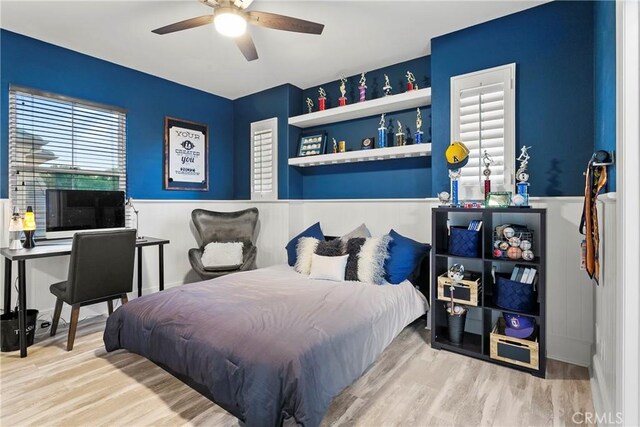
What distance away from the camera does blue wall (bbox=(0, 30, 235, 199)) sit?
9.63ft

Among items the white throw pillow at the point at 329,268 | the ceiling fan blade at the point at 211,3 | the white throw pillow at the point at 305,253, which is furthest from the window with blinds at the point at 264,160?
the ceiling fan blade at the point at 211,3

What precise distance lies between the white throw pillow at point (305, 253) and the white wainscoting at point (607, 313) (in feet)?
7.15

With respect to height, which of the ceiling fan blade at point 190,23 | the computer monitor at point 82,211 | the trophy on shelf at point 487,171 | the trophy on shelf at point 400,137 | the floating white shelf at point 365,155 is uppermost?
the ceiling fan blade at point 190,23

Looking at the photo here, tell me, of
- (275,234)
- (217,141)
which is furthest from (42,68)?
(275,234)

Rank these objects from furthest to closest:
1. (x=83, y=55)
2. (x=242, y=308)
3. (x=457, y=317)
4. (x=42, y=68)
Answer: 1. (x=83, y=55)
2. (x=42, y=68)
3. (x=457, y=317)
4. (x=242, y=308)

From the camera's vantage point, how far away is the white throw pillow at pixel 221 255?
3795mm

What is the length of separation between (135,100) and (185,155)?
84 centimetres

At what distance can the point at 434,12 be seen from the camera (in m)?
2.61

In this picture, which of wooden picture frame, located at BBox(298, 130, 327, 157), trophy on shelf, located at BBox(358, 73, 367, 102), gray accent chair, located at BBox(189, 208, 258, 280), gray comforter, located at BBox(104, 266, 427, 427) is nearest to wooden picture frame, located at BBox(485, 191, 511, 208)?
gray comforter, located at BBox(104, 266, 427, 427)

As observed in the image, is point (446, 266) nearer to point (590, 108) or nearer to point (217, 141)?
point (590, 108)

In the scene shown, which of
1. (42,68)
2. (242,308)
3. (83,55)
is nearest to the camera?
(242,308)

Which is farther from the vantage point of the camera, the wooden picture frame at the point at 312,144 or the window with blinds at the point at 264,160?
the window with blinds at the point at 264,160

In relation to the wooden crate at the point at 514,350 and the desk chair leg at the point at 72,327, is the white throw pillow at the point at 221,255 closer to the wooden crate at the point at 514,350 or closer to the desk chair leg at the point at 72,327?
the desk chair leg at the point at 72,327

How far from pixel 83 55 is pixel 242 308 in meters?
3.24
